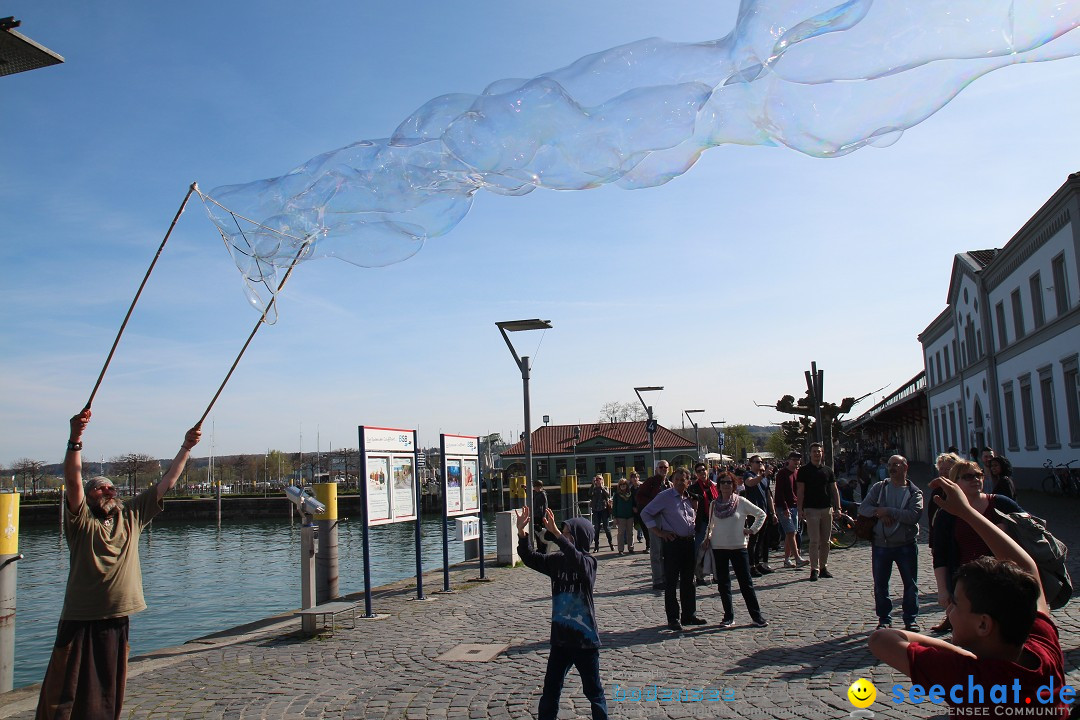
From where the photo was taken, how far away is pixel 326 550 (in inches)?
511

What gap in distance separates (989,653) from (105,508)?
5.47 m

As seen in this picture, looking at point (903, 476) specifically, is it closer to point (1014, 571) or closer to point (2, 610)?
point (1014, 571)

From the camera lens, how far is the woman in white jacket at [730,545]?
9.21 m

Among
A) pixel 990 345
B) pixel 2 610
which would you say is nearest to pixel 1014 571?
pixel 2 610

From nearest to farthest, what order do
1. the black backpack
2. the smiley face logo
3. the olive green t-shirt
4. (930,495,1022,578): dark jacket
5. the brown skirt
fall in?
the smiley face logo < the black backpack < the brown skirt < the olive green t-shirt < (930,495,1022,578): dark jacket

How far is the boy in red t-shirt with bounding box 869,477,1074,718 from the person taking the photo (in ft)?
9.39

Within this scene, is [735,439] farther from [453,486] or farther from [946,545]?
[946,545]

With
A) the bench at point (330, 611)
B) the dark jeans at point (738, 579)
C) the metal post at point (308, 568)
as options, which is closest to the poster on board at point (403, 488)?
the metal post at point (308, 568)

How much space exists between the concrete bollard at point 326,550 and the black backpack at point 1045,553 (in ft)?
30.6

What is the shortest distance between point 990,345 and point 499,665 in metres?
38.7

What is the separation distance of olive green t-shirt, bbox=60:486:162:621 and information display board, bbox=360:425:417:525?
238 inches

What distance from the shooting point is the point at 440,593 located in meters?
13.9

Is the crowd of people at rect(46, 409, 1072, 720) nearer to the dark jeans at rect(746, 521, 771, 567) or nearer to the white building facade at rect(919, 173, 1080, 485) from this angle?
the dark jeans at rect(746, 521, 771, 567)

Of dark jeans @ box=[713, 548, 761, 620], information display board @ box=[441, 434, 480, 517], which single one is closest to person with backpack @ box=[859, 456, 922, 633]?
dark jeans @ box=[713, 548, 761, 620]
